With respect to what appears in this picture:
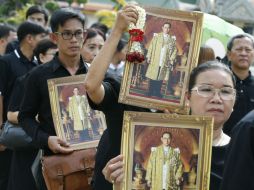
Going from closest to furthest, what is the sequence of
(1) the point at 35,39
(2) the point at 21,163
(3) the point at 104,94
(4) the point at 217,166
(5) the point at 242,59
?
(4) the point at 217,166
(3) the point at 104,94
(2) the point at 21,163
(5) the point at 242,59
(1) the point at 35,39

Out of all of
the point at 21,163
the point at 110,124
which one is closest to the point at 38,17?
the point at 21,163

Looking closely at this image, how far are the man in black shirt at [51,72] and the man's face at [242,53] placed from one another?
4.96ft

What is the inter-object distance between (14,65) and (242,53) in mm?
2073

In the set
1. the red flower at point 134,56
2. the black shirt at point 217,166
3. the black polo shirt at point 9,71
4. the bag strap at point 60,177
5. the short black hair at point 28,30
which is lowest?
the bag strap at point 60,177

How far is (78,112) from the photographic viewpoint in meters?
4.31

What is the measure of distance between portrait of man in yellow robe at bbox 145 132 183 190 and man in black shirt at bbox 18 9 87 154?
1814mm

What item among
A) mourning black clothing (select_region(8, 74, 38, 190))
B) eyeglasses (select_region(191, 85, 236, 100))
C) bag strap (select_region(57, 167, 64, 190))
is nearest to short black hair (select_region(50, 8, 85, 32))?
mourning black clothing (select_region(8, 74, 38, 190))

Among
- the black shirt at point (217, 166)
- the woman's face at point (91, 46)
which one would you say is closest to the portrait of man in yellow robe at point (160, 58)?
the black shirt at point (217, 166)

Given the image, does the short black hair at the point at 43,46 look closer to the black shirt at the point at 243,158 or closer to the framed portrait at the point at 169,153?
the framed portrait at the point at 169,153

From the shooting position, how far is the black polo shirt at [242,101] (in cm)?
503

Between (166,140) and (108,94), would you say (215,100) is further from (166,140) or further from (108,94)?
(108,94)

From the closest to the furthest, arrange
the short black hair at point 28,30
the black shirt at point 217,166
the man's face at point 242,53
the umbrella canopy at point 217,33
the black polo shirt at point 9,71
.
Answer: the black shirt at point 217,166, the man's face at point 242,53, the umbrella canopy at point 217,33, the black polo shirt at point 9,71, the short black hair at point 28,30

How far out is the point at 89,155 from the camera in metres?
4.31

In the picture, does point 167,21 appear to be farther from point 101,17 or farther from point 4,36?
point 101,17
